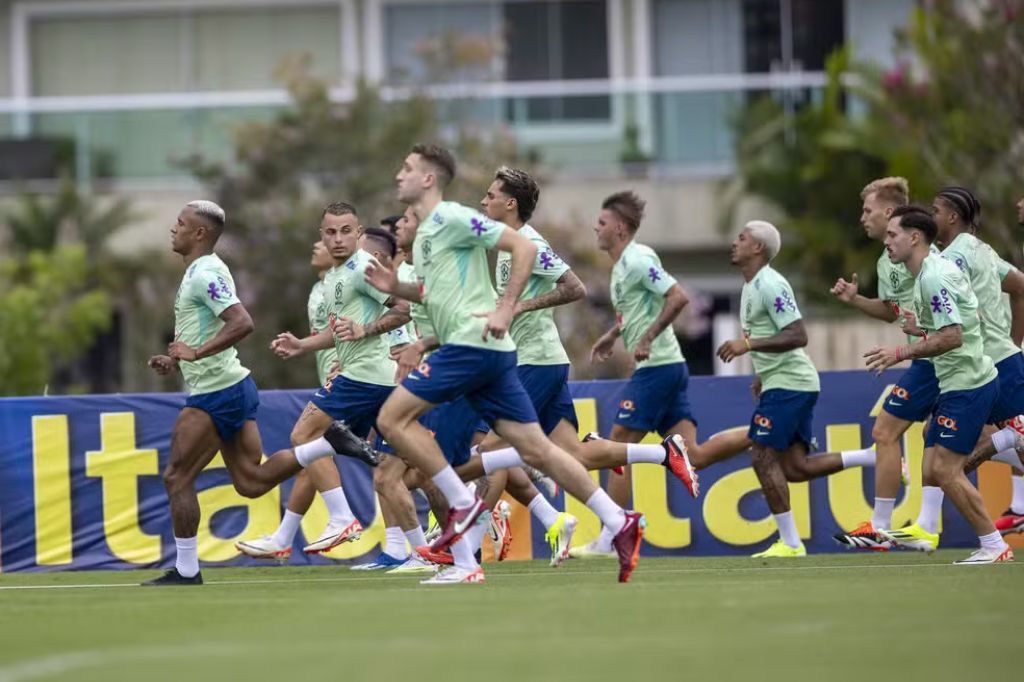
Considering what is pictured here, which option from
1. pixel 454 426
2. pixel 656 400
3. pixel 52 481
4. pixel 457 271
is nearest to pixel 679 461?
pixel 656 400

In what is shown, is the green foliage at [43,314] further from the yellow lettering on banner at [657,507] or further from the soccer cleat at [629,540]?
the soccer cleat at [629,540]

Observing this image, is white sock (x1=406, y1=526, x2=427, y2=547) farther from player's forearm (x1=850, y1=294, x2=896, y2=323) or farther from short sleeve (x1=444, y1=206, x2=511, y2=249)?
player's forearm (x1=850, y1=294, x2=896, y2=323)

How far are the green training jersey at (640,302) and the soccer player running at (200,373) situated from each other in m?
2.99

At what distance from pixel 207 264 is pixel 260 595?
2.22m

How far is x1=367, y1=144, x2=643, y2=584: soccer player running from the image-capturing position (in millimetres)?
10086

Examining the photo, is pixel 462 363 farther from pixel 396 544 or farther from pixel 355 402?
pixel 396 544

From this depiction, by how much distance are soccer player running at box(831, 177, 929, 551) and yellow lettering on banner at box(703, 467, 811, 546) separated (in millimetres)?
1139

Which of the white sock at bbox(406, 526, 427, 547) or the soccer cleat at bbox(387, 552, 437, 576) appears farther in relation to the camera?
the white sock at bbox(406, 526, 427, 547)

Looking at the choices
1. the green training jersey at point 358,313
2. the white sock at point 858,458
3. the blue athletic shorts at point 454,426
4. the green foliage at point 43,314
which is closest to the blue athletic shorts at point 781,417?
the white sock at point 858,458

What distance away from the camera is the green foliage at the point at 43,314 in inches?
1005

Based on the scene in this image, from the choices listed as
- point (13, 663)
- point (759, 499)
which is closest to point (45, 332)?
point (759, 499)

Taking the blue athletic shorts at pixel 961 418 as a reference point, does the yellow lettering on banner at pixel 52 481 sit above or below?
below

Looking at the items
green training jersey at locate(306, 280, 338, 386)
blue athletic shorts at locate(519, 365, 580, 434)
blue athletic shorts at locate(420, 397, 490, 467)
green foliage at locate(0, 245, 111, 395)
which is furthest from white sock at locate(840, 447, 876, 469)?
green foliage at locate(0, 245, 111, 395)

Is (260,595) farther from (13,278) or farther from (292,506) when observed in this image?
(13,278)
